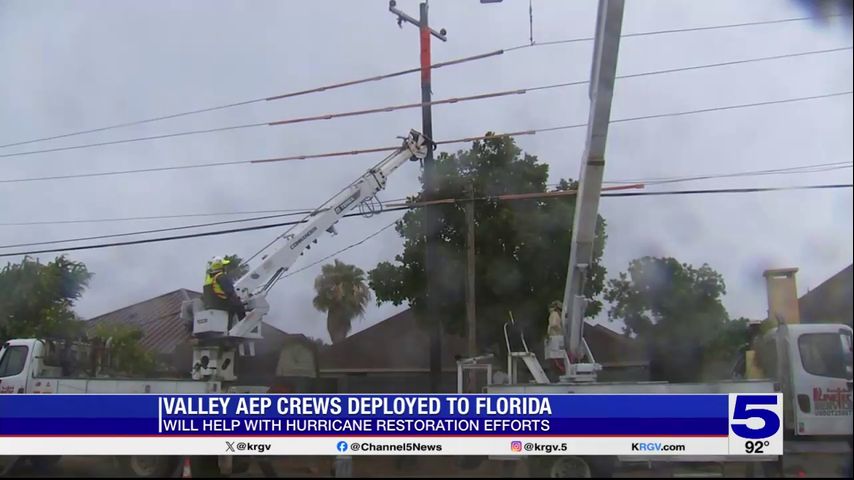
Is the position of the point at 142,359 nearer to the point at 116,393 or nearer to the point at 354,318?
the point at 116,393

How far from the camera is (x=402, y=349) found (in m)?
4.65

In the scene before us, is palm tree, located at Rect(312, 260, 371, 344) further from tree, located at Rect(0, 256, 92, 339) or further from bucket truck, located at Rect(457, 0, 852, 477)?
tree, located at Rect(0, 256, 92, 339)

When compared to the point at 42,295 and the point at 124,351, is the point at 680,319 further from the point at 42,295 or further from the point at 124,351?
the point at 42,295

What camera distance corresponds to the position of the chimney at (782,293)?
416 centimetres

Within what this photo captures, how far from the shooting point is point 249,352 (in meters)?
4.84

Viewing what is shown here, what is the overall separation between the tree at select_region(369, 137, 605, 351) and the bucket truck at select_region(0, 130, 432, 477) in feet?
1.37

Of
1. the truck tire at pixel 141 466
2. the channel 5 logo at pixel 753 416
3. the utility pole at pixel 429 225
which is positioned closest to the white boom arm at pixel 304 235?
the utility pole at pixel 429 225

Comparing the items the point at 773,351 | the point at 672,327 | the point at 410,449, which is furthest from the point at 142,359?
the point at 773,351

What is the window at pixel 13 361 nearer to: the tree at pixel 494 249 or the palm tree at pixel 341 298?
the palm tree at pixel 341 298

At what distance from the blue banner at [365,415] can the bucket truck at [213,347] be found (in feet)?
0.53

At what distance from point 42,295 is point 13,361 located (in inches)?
25.4

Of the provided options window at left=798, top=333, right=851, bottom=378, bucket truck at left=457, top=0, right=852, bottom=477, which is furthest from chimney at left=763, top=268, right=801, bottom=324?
window at left=798, top=333, right=851, bottom=378

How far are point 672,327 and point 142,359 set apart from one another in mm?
3566

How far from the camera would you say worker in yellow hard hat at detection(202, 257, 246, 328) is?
15.8 feet
